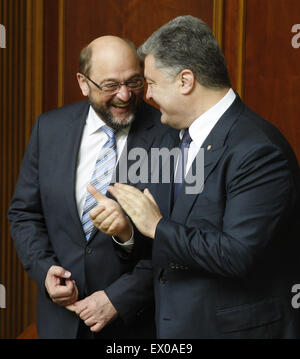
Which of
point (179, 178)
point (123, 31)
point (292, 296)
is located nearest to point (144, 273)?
point (179, 178)

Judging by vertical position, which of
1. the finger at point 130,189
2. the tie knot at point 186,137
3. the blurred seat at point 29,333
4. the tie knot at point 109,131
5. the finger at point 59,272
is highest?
the tie knot at point 186,137

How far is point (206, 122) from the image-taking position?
2.12 meters

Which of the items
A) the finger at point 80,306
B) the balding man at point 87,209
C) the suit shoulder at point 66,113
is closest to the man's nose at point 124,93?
the balding man at point 87,209

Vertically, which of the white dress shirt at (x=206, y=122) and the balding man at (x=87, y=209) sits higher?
the white dress shirt at (x=206, y=122)

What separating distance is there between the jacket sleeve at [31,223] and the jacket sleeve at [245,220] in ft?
2.11

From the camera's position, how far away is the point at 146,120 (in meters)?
2.51

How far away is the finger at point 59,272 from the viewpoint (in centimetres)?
233

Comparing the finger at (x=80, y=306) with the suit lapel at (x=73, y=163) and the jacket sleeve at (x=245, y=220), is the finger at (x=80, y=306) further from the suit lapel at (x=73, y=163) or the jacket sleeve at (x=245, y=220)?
the jacket sleeve at (x=245, y=220)

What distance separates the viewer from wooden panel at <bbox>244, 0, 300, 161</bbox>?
3324mm

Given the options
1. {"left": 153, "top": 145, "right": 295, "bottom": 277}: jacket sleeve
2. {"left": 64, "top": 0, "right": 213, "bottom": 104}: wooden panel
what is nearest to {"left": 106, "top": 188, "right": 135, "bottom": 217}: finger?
{"left": 153, "top": 145, "right": 295, "bottom": 277}: jacket sleeve

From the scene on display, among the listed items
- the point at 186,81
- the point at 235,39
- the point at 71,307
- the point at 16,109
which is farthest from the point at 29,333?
the point at 186,81

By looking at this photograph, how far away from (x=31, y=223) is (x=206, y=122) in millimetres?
805

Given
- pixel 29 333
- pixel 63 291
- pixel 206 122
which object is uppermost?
pixel 206 122

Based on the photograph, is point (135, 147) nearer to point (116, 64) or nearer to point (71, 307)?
point (116, 64)
